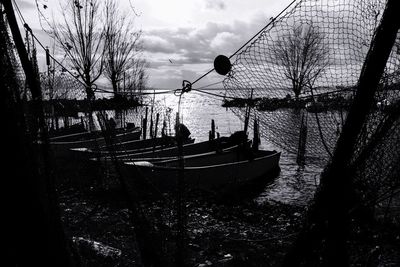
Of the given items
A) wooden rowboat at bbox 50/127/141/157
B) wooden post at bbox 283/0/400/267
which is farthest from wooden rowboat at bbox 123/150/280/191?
wooden post at bbox 283/0/400/267

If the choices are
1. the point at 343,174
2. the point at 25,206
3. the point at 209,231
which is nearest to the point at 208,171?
the point at 209,231

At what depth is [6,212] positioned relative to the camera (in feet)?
5.86

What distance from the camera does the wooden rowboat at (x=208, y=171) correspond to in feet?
31.9

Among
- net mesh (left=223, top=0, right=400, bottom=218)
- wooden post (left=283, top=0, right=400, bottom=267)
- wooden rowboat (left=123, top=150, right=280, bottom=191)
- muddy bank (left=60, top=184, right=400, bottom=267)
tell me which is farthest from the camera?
wooden rowboat (left=123, top=150, right=280, bottom=191)

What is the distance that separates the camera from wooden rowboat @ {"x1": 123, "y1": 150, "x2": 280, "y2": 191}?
9734mm

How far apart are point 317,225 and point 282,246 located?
454 centimetres

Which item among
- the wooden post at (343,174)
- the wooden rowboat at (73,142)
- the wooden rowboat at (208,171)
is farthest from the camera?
the wooden rowboat at (73,142)

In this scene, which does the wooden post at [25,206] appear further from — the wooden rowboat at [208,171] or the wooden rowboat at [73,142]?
the wooden rowboat at [73,142]

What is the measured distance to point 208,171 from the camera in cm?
1069

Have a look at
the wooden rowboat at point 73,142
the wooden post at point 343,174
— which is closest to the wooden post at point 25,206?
the wooden post at point 343,174

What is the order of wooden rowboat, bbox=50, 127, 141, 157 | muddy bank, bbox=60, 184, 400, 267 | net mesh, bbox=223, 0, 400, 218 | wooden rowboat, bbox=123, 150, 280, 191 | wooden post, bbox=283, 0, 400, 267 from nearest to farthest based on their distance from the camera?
1. wooden post, bbox=283, 0, 400, 267
2. net mesh, bbox=223, 0, 400, 218
3. muddy bank, bbox=60, 184, 400, 267
4. wooden rowboat, bbox=123, 150, 280, 191
5. wooden rowboat, bbox=50, 127, 141, 157

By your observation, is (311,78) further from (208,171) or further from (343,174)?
(208,171)

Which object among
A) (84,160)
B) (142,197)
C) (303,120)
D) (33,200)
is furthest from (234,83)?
(84,160)

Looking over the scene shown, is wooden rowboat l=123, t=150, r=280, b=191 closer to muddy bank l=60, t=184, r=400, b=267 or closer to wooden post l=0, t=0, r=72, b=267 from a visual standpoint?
muddy bank l=60, t=184, r=400, b=267
